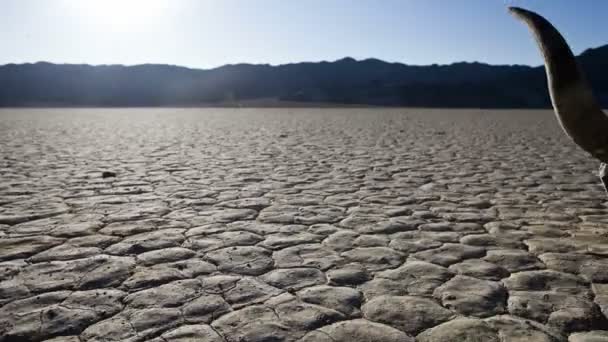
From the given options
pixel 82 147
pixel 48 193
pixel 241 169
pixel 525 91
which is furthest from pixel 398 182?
pixel 525 91

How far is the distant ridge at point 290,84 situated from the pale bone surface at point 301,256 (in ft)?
138

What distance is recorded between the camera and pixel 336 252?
2848 millimetres

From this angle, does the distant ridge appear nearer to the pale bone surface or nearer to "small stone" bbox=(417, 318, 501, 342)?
the pale bone surface

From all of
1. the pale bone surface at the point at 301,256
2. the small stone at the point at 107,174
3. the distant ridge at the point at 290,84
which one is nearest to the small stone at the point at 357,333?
the pale bone surface at the point at 301,256

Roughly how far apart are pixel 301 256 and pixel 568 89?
1611 mm

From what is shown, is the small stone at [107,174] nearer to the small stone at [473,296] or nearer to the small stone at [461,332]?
the small stone at [473,296]

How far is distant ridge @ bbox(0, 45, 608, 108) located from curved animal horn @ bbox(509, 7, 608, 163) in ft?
144

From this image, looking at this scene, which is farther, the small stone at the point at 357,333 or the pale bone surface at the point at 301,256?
the pale bone surface at the point at 301,256

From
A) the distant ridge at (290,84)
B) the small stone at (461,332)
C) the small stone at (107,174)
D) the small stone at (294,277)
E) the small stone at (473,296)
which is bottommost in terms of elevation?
the small stone at (461,332)

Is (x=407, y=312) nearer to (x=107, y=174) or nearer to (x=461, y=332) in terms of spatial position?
(x=461, y=332)

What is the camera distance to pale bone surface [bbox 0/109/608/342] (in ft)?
6.44

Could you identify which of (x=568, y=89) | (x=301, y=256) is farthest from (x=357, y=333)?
(x=568, y=89)

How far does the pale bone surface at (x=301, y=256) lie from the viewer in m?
1.96

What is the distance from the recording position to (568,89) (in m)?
2.34
